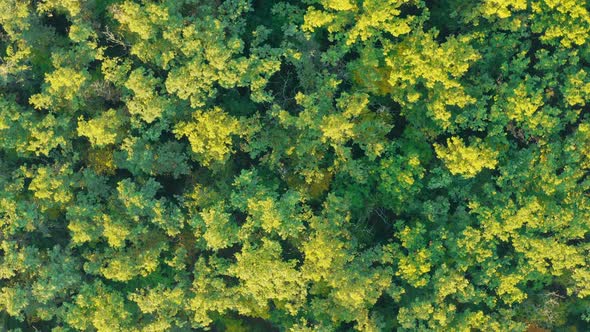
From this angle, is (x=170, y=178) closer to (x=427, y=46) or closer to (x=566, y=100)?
(x=427, y=46)

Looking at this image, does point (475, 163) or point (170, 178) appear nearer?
point (475, 163)

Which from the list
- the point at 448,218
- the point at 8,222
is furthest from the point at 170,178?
the point at 448,218

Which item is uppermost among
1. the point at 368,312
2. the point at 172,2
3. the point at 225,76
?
the point at 172,2

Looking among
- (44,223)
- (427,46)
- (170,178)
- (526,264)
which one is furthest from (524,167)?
(44,223)

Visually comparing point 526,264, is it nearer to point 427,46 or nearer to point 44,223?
point 427,46

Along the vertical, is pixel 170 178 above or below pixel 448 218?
below

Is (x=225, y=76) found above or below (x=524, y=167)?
below
